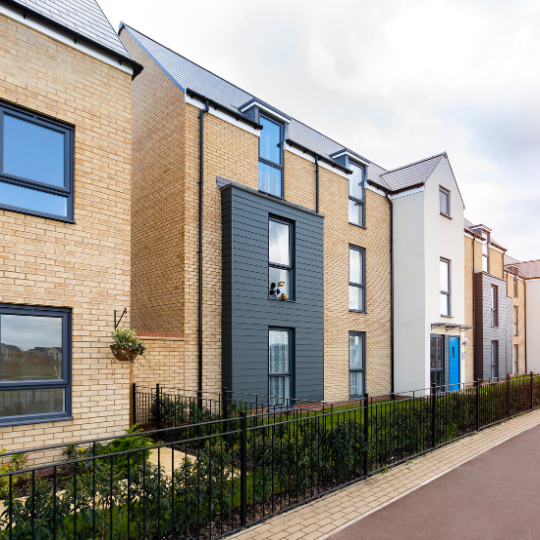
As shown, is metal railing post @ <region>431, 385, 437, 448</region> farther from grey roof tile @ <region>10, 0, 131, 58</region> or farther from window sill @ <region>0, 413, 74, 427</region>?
grey roof tile @ <region>10, 0, 131, 58</region>

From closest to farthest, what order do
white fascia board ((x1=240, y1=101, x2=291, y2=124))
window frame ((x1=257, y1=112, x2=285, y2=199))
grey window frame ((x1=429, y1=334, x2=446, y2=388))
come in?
white fascia board ((x1=240, y1=101, x2=291, y2=124))
window frame ((x1=257, y1=112, x2=285, y2=199))
grey window frame ((x1=429, y1=334, x2=446, y2=388))

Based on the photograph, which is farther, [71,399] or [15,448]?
[71,399]

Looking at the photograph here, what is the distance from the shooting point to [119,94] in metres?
7.72

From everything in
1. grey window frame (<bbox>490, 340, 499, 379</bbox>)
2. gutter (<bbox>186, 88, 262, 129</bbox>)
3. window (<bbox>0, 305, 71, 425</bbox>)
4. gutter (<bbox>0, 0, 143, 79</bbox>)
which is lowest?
grey window frame (<bbox>490, 340, 499, 379</bbox>)

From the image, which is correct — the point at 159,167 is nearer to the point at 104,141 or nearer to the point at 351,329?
the point at 104,141

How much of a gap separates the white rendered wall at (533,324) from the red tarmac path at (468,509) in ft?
84.5

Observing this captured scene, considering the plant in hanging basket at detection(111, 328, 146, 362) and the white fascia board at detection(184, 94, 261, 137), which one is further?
the white fascia board at detection(184, 94, 261, 137)

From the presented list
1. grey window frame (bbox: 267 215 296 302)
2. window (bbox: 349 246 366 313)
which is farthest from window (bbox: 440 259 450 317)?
grey window frame (bbox: 267 215 296 302)

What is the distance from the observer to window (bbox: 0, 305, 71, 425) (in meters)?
6.25

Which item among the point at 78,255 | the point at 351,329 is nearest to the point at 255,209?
the point at 78,255

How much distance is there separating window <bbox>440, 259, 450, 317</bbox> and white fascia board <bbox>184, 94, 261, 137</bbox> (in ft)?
31.7

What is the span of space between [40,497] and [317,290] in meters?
9.34

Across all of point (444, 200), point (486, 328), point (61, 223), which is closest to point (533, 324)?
point (486, 328)

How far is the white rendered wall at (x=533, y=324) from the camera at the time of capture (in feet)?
96.9
